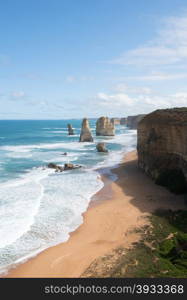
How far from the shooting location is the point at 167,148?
3061 centimetres

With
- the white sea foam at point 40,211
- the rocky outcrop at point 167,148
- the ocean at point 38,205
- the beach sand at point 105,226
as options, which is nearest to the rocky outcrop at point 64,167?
the ocean at point 38,205

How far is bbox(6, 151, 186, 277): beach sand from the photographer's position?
14891 mm

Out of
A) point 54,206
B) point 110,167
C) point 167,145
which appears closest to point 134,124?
point 110,167

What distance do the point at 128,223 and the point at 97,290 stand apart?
34.0 ft

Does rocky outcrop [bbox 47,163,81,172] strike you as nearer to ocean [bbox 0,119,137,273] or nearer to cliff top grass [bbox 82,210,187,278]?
ocean [bbox 0,119,137,273]

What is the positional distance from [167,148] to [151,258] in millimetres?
17470

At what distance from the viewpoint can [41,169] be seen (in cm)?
4119

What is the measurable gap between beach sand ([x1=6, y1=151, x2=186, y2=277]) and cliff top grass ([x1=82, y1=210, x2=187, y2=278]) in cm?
71

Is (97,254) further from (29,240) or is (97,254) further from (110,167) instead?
(110,167)

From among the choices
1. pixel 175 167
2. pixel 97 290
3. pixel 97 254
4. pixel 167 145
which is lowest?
pixel 97 254

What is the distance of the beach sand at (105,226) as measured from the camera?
14.9m

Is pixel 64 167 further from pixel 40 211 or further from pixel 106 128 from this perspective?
pixel 106 128

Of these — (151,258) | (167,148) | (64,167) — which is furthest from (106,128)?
(151,258)

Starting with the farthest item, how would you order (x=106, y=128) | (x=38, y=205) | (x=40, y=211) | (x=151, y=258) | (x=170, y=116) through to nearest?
(x=106, y=128) → (x=170, y=116) → (x=38, y=205) → (x=40, y=211) → (x=151, y=258)
